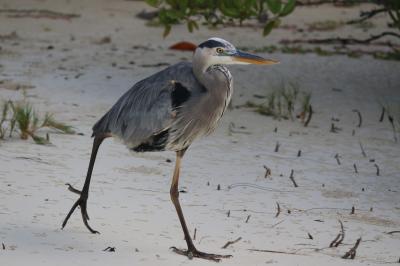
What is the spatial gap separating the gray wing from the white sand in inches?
19.4

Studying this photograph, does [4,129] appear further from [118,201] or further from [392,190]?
[392,190]

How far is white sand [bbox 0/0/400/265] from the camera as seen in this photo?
14.7 feet

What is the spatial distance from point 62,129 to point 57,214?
1838 mm

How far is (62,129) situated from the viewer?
6621 millimetres

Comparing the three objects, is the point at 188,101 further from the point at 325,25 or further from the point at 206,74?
the point at 325,25

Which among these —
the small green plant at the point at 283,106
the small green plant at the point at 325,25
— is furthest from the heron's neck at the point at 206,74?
the small green plant at the point at 325,25

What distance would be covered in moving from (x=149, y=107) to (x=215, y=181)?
1.45 meters

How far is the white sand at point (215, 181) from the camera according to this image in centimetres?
448

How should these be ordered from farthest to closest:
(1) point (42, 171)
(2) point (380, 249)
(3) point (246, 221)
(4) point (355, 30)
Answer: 1. (4) point (355, 30)
2. (1) point (42, 171)
3. (3) point (246, 221)
4. (2) point (380, 249)

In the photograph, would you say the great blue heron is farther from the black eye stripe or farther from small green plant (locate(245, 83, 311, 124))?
small green plant (locate(245, 83, 311, 124))

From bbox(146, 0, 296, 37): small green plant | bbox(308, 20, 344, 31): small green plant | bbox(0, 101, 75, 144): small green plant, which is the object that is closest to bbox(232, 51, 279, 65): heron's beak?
bbox(0, 101, 75, 144): small green plant

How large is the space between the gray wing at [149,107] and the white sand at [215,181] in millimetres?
492

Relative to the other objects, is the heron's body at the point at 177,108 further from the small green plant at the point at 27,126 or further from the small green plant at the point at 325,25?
A: the small green plant at the point at 325,25

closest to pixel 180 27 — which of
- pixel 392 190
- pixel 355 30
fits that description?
pixel 355 30
